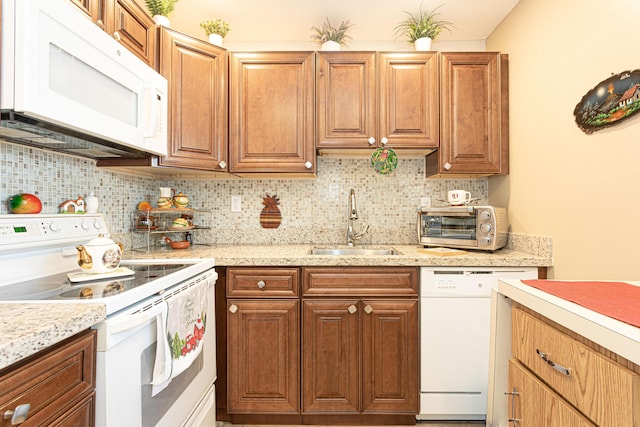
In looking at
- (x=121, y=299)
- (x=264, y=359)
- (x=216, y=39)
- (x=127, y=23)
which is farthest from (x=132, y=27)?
(x=264, y=359)

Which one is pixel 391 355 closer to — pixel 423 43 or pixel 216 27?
pixel 423 43

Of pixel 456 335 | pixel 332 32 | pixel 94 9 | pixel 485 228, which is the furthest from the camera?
pixel 332 32

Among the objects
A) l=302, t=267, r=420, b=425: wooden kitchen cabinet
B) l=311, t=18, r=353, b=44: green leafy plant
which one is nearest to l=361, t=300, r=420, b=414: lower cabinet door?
l=302, t=267, r=420, b=425: wooden kitchen cabinet

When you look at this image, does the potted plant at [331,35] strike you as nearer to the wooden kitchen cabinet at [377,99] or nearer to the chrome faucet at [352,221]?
the wooden kitchen cabinet at [377,99]

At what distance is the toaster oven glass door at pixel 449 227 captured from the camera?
1.99 metres

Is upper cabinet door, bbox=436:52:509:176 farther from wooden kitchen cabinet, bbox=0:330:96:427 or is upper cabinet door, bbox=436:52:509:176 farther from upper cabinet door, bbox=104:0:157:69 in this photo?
wooden kitchen cabinet, bbox=0:330:96:427

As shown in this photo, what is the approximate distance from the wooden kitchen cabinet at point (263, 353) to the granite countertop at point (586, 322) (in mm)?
1132

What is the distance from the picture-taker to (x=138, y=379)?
→ 100 cm

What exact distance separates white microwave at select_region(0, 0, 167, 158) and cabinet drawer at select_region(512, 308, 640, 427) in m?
1.53

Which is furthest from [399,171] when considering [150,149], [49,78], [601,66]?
[49,78]

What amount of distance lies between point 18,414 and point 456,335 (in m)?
1.76

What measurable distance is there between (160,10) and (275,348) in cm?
200

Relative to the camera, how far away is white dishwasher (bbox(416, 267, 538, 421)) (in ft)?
5.79

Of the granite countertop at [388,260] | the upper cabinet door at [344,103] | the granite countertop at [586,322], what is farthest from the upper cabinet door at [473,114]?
the granite countertop at [586,322]
